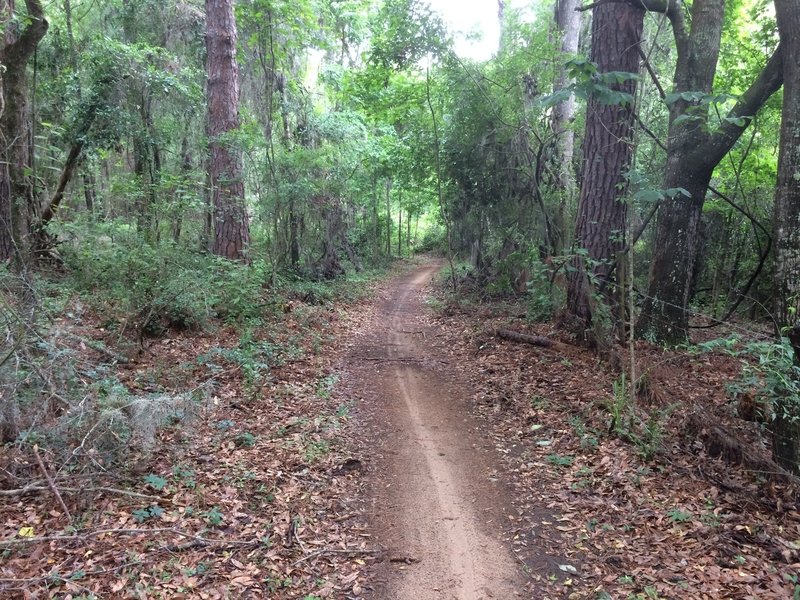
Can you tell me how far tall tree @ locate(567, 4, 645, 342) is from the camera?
7.89 metres

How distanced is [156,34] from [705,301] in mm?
18022

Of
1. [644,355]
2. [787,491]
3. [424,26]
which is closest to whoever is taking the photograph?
[787,491]

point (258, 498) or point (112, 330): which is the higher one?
point (112, 330)

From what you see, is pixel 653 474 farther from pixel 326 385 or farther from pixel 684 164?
pixel 684 164

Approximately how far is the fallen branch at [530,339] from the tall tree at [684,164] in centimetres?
130

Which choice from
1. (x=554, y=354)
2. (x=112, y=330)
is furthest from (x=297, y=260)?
(x=554, y=354)

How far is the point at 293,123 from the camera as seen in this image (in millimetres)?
17578

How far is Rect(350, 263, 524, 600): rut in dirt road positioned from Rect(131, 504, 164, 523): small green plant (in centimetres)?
185

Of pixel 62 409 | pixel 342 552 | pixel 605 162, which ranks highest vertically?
pixel 605 162

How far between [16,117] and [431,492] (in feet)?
35.3

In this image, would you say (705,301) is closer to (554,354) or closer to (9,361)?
(554,354)

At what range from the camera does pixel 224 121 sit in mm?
11508

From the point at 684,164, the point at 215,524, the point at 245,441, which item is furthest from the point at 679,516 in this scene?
the point at 684,164

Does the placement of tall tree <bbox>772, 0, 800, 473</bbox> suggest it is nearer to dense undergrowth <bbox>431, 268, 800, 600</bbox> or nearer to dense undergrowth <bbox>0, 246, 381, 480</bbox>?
dense undergrowth <bbox>431, 268, 800, 600</bbox>
